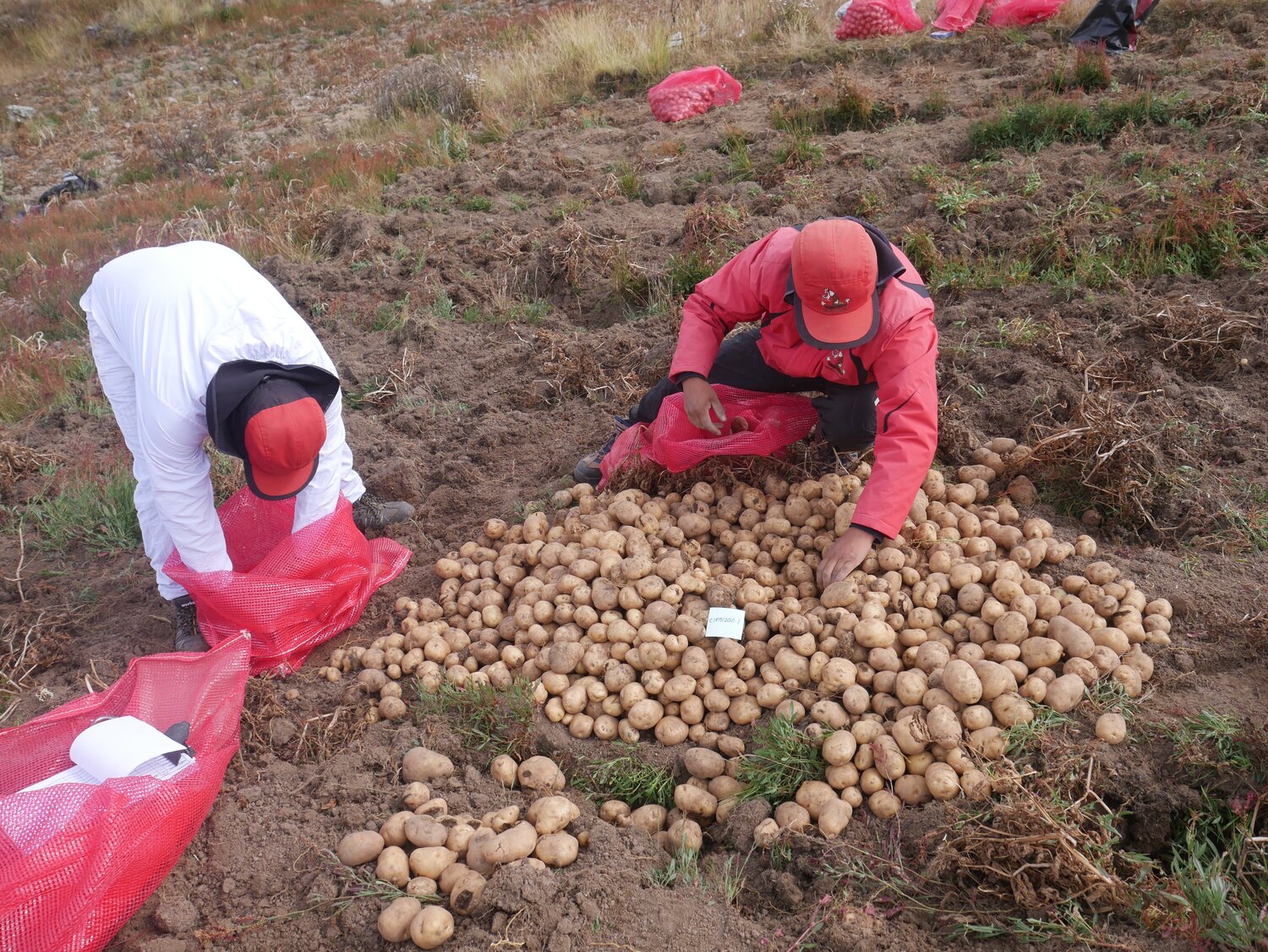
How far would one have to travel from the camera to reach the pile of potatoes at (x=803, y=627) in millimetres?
2570

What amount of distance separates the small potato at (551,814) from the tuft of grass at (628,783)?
0.22 m

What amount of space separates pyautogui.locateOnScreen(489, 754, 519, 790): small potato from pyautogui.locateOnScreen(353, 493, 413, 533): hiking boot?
159cm

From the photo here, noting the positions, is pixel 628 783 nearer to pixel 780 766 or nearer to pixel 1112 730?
pixel 780 766

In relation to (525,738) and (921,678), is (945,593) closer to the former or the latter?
(921,678)

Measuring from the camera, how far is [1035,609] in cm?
283

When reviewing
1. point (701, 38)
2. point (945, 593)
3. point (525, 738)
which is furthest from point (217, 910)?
point (701, 38)

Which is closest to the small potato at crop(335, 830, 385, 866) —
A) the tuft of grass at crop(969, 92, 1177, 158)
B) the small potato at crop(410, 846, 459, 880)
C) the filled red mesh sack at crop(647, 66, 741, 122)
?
the small potato at crop(410, 846, 459, 880)

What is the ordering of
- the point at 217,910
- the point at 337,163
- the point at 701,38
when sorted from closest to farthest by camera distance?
the point at 217,910
the point at 337,163
the point at 701,38

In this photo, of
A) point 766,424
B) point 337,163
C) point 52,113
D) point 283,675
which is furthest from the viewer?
point 52,113

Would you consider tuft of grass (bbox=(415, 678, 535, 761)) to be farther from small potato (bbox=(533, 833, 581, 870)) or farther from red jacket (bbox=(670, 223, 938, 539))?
red jacket (bbox=(670, 223, 938, 539))

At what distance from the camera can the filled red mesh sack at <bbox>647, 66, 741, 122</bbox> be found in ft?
27.1

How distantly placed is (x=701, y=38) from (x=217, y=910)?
10370 millimetres

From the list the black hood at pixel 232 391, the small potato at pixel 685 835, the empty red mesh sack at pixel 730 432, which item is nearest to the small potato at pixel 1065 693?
the small potato at pixel 685 835

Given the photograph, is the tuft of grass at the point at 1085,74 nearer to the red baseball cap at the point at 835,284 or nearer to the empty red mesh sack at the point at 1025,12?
the empty red mesh sack at the point at 1025,12
